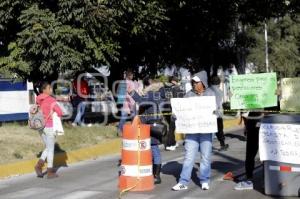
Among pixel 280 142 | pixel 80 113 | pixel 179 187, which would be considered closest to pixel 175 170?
pixel 179 187

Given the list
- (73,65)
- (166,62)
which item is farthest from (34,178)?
(166,62)

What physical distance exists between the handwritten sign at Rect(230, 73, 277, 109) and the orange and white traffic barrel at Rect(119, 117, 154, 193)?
157 centimetres

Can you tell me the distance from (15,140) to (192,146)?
22.0ft

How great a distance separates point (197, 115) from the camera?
934cm

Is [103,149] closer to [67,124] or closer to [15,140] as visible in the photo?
[15,140]

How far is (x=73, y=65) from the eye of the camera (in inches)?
646

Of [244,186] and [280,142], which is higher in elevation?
[280,142]

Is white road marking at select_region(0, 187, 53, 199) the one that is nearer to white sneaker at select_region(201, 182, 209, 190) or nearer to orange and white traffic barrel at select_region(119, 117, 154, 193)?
orange and white traffic barrel at select_region(119, 117, 154, 193)

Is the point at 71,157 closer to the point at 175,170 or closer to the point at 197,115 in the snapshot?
the point at 175,170

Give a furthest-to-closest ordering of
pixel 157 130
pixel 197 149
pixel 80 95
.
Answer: pixel 80 95 < pixel 157 130 < pixel 197 149

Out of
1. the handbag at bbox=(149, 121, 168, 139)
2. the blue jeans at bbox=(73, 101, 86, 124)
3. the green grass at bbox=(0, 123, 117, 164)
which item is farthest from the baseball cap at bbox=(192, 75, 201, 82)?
the blue jeans at bbox=(73, 101, 86, 124)

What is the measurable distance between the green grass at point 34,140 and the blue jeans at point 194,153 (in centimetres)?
479

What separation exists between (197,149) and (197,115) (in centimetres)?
54

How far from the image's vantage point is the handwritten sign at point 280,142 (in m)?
8.57
